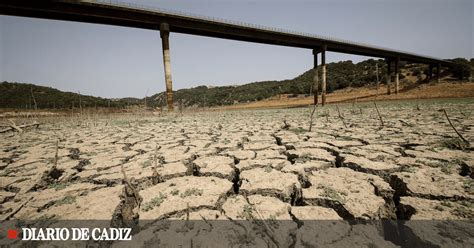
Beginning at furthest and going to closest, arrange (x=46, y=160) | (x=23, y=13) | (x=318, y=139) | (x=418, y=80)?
(x=418, y=80) → (x=23, y=13) → (x=318, y=139) → (x=46, y=160)

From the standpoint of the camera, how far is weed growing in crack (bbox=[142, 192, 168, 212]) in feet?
Result: 3.76

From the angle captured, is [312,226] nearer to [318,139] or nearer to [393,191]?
[393,191]

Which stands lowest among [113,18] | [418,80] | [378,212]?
[378,212]

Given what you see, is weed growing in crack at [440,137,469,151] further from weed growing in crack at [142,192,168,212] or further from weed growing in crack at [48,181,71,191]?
weed growing in crack at [48,181,71,191]

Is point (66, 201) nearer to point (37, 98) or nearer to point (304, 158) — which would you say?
point (304, 158)

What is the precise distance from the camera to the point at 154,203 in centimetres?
119

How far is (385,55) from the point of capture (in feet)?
57.9

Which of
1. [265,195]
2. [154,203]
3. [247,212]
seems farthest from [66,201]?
[265,195]

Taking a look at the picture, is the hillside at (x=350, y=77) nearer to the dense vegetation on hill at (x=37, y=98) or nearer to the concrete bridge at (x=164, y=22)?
the dense vegetation on hill at (x=37, y=98)

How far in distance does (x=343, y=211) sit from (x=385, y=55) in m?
21.0

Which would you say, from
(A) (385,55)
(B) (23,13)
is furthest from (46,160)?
(A) (385,55)

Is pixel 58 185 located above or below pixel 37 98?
below

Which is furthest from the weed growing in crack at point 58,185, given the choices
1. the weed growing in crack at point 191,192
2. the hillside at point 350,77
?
the hillside at point 350,77

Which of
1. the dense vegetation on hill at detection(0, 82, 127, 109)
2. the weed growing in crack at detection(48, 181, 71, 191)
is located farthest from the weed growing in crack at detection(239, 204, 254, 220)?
the dense vegetation on hill at detection(0, 82, 127, 109)
